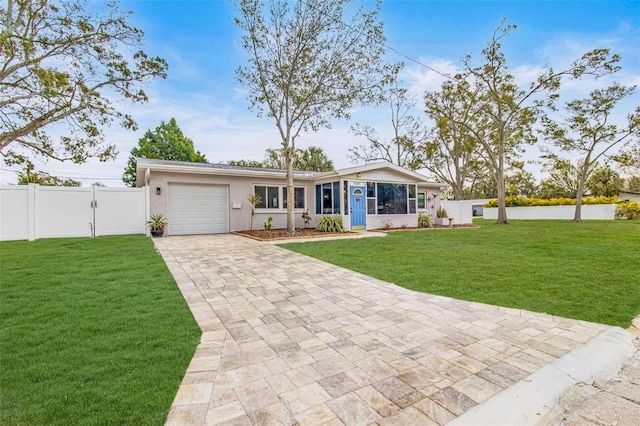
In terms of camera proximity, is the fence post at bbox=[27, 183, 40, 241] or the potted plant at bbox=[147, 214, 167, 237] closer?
the fence post at bbox=[27, 183, 40, 241]

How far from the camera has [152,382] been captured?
7.00 ft

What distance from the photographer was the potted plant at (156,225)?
10516mm

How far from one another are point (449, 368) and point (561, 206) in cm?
2609

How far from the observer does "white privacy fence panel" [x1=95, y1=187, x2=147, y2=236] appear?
33.2 ft

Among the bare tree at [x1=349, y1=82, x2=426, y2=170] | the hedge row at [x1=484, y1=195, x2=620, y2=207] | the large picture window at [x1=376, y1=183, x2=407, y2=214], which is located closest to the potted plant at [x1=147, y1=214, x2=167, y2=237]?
the large picture window at [x1=376, y1=183, x2=407, y2=214]

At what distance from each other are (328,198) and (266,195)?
275cm

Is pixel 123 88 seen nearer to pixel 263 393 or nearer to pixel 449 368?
pixel 263 393

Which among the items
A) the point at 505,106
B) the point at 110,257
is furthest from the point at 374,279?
the point at 505,106

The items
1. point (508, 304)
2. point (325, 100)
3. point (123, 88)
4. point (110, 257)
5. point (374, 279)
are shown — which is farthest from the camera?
A: point (325, 100)

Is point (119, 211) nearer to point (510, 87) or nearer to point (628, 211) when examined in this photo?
point (510, 87)

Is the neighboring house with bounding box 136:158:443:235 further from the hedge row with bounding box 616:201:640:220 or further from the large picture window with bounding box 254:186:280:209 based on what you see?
the hedge row with bounding box 616:201:640:220

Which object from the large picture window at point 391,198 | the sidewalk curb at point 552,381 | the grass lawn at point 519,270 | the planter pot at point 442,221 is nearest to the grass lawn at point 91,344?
the sidewalk curb at point 552,381

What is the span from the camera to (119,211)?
10.5 meters

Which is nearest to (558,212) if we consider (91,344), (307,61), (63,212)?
(307,61)
